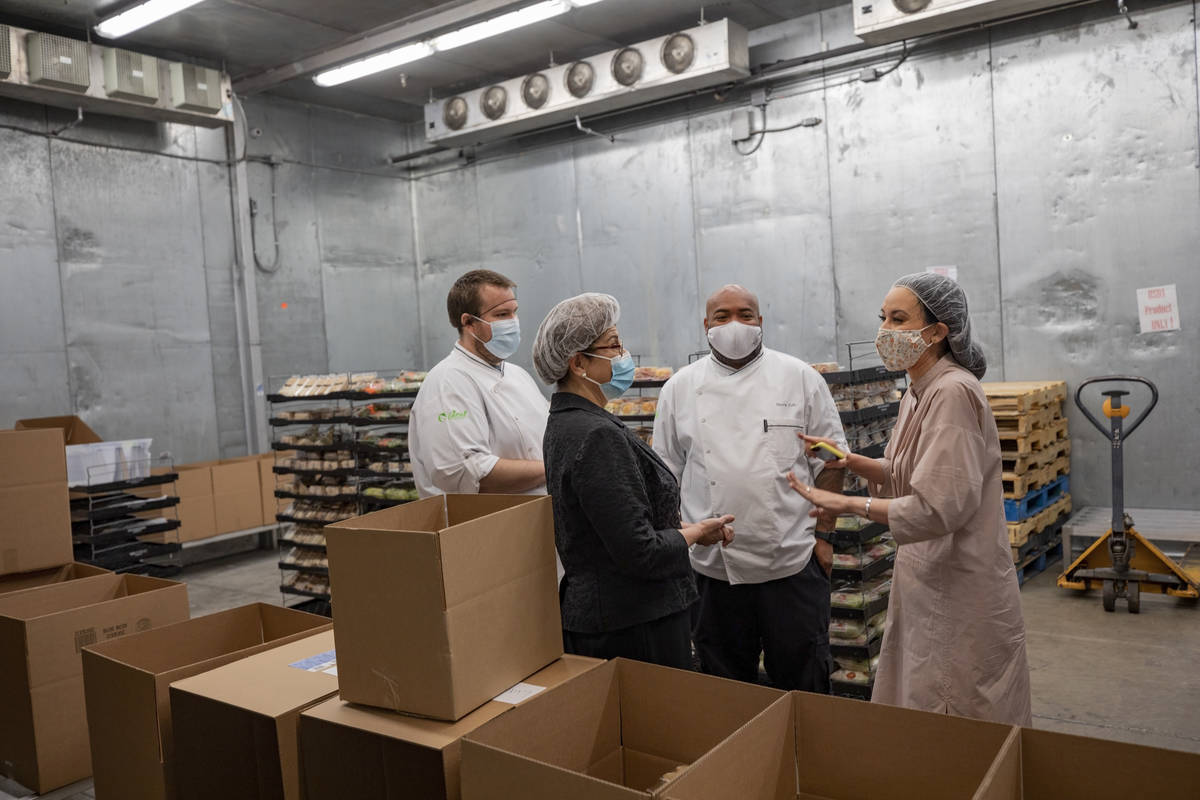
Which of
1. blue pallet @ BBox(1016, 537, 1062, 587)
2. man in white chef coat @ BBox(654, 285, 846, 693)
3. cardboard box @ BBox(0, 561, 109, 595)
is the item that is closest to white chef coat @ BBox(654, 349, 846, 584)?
man in white chef coat @ BBox(654, 285, 846, 693)

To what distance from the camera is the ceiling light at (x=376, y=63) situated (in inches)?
280

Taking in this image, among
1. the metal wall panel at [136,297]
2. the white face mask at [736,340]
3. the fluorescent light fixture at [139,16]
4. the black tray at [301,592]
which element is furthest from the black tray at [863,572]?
the metal wall panel at [136,297]

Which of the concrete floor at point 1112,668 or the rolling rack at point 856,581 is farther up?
the rolling rack at point 856,581

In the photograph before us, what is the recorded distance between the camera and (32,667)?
315 centimetres

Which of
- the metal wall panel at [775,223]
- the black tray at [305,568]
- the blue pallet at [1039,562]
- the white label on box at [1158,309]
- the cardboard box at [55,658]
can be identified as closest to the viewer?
the cardboard box at [55,658]

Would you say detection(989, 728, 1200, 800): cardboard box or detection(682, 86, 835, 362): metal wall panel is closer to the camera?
detection(989, 728, 1200, 800): cardboard box

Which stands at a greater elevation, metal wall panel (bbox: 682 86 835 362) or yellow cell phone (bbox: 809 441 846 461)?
metal wall panel (bbox: 682 86 835 362)

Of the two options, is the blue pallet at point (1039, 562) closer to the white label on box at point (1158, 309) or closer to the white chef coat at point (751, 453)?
the white label on box at point (1158, 309)

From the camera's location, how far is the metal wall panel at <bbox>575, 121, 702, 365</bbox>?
8250 mm

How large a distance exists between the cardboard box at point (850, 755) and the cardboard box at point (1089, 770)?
0.04 metres

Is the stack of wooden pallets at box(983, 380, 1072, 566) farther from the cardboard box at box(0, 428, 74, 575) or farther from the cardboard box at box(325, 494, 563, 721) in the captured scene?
the cardboard box at box(0, 428, 74, 575)

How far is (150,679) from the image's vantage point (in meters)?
2.08

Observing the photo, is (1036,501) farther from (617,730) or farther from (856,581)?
(617,730)

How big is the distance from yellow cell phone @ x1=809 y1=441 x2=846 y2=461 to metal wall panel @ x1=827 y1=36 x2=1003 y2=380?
14.5ft
